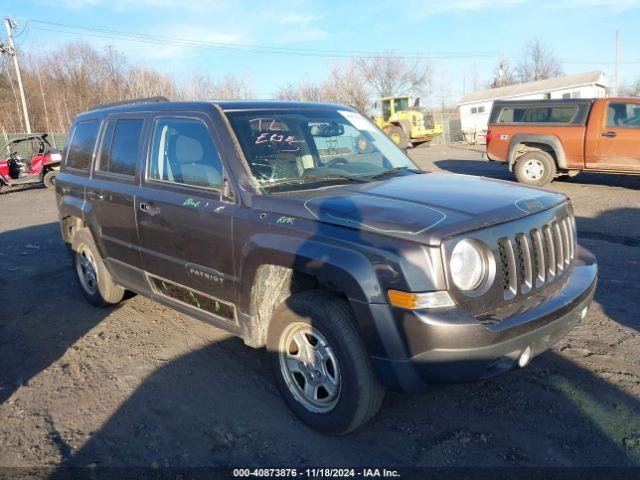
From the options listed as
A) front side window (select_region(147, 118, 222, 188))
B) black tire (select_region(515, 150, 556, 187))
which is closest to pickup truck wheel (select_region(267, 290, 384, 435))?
front side window (select_region(147, 118, 222, 188))

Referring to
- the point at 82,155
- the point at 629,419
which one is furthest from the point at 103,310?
the point at 629,419

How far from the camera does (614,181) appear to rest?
12.6 meters

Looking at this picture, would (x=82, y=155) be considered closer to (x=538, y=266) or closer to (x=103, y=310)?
(x=103, y=310)

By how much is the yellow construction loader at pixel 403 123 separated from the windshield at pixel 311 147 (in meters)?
24.0

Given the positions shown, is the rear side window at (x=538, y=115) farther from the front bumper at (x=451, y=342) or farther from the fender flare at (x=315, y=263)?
the fender flare at (x=315, y=263)

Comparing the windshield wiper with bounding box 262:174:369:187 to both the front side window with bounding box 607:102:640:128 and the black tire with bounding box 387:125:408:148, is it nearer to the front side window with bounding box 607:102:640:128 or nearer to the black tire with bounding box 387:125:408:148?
the front side window with bounding box 607:102:640:128

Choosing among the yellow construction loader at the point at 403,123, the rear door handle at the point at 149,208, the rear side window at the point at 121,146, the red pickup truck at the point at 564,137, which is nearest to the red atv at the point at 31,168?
the red pickup truck at the point at 564,137

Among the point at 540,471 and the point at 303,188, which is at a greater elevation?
the point at 303,188

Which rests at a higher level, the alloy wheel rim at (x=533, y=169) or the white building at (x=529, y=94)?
the white building at (x=529, y=94)

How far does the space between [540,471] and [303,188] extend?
6.94ft

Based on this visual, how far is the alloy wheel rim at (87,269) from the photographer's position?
5.20 m

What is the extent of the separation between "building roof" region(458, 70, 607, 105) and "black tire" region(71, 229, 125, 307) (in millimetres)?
37662

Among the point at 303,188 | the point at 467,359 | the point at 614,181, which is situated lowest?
the point at 614,181

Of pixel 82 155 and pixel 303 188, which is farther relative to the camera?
pixel 82 155
